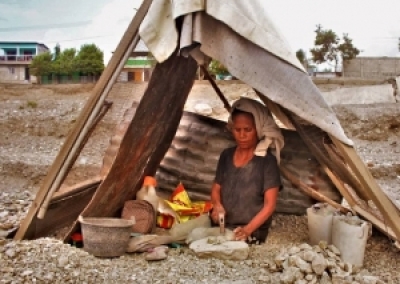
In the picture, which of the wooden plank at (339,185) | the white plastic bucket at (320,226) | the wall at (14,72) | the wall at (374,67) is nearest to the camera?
the white plastic bucket at (320,226)

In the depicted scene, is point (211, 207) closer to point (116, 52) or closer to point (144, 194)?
point (144, 194)

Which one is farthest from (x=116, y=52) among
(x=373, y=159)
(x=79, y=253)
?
(x=373, y=159)

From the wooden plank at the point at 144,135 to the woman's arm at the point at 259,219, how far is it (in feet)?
3.20

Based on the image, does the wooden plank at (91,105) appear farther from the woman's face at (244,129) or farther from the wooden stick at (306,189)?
the wooden stick at (306,189)

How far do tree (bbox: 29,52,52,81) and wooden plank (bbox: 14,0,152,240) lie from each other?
64.9 ft

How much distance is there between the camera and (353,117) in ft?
46.0

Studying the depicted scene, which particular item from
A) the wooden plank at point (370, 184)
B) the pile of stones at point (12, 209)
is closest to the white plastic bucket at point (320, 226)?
the wooden plank at point (370, 184)

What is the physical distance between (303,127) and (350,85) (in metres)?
16.0

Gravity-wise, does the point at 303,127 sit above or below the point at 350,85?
below

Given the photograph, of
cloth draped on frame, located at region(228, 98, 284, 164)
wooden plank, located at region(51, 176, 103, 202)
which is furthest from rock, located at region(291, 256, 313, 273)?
wooden plank, located at region(51, 176, 103, 202)

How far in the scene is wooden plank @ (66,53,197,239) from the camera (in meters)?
3.85

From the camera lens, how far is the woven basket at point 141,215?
4.15 meters

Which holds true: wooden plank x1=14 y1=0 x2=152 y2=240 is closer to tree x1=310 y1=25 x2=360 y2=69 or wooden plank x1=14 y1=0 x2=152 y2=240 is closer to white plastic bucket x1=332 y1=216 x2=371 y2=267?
white plastic bucket x1=332 y1=216 x2=371 y2=267

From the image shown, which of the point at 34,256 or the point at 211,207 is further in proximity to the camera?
the point at 211,207
